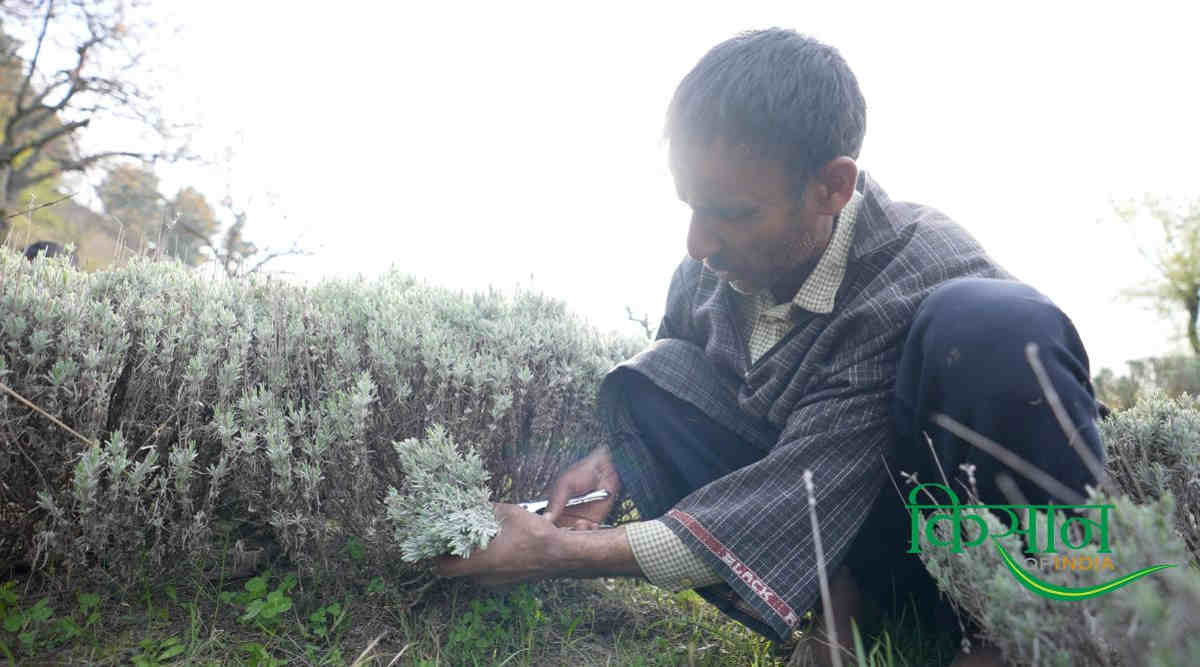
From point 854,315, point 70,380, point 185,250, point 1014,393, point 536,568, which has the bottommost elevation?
point 536,568

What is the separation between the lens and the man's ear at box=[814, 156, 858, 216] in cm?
228

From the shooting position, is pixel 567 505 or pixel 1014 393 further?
pixel 567 505

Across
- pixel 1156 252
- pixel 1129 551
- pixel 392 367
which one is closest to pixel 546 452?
pixel 392 367

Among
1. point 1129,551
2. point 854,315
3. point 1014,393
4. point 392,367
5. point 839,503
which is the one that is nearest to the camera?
point 1129,551

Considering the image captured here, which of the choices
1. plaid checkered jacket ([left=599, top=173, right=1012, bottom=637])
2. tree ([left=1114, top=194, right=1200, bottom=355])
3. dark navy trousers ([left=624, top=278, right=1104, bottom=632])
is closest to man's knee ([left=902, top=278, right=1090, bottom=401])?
dark navy trousers ([left=624, top=278, right=1104, bottom=632])

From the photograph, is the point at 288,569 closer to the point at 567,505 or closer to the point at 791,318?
the point at 567,505

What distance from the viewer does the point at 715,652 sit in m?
2.40

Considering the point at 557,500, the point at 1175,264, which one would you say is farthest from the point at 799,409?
the point at 1175,264

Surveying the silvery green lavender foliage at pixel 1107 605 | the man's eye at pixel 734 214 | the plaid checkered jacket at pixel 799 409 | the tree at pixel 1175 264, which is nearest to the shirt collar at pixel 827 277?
the plaid checkered jacket at pixel 799 409

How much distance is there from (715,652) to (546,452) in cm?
85

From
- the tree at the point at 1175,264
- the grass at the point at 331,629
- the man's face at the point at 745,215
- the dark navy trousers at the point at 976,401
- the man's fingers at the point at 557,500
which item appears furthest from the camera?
the tree at the point at 1175,264

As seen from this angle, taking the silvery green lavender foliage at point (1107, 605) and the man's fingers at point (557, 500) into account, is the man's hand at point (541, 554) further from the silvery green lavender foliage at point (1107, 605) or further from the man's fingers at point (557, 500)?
the silvery green lavender foliage at point (1107, 605)

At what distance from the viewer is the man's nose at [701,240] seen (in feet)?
7.59

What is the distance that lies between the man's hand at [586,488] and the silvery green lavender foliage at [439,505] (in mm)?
395
